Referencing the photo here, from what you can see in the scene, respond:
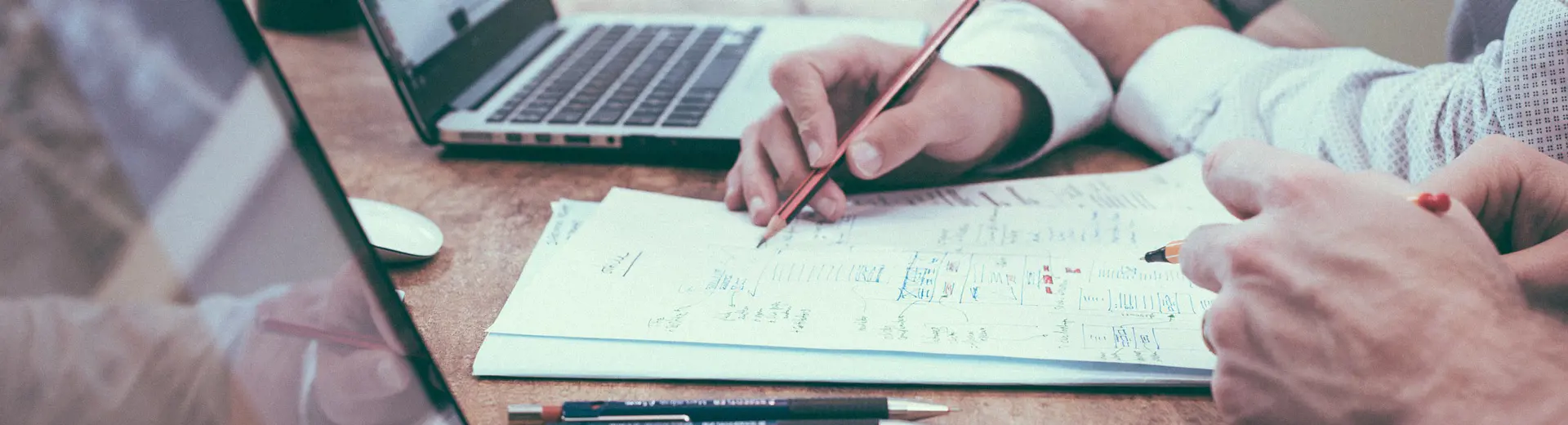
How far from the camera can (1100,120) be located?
74 centimetres

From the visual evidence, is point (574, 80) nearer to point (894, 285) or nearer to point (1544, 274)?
point (894, 285)

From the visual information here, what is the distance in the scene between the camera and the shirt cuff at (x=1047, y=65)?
0.68 m

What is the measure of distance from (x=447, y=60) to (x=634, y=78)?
160 mm

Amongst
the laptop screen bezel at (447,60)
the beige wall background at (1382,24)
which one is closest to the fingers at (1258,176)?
the laptop screen bezel at (447,60)

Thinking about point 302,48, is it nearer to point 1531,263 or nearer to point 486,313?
point 486,313

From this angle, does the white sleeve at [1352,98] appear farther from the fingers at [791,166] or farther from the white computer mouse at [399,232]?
the white computer mouse at [399,232]

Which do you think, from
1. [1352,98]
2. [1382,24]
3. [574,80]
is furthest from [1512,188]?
[1382,24]

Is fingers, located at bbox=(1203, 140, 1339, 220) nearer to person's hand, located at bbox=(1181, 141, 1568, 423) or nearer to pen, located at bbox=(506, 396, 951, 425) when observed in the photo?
person's hand, located at bbox=(1181, 141, 1568, 423)

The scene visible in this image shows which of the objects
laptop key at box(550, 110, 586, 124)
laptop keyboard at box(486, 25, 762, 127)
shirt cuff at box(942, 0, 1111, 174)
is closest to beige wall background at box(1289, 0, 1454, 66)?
shirt cuff at box(942, 0, 1111, 174)

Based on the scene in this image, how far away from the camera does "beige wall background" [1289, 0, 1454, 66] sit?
3.38 ft

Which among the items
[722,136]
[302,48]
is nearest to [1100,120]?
[722,136]

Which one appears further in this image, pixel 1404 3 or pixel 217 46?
pixel 1404 3

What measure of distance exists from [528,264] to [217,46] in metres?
0.29

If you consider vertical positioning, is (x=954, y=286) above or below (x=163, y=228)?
below
